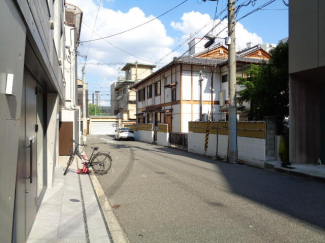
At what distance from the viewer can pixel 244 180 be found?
8.78m

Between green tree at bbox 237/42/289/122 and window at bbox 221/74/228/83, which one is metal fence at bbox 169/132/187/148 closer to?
green tree at bbox 237/42/289/122

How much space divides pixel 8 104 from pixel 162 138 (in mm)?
21567

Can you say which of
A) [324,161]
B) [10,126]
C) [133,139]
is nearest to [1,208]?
[10,126]

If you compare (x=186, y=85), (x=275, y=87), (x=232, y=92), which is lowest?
(x=232, y=92)

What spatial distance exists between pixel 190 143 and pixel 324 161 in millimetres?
8253

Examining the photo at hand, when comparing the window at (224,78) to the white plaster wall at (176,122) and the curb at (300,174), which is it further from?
the curb at (300,174)

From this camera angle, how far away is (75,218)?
541 cm

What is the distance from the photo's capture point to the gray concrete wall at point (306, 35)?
9.62 meters

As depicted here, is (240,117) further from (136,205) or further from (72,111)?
(136,205)

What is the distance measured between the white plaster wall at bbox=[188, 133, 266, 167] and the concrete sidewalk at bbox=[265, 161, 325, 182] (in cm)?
57

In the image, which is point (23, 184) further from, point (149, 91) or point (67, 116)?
point (149, 91)

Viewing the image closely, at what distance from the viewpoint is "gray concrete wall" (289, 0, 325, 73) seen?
31.6 ft

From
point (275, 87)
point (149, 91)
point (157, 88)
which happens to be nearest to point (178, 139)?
point (275, 87)

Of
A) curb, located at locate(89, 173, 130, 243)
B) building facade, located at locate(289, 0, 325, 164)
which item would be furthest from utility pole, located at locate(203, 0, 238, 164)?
curb, located at locate(89, 173, 130, 243)
